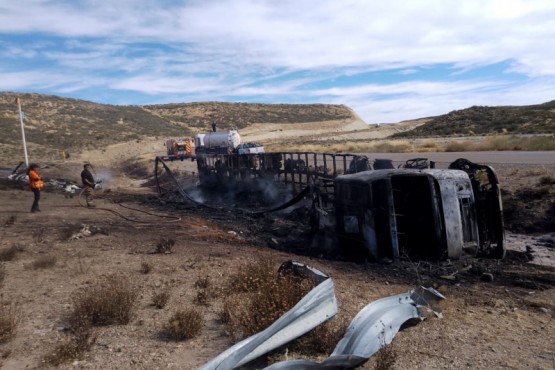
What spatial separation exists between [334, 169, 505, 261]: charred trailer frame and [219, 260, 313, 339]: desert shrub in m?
3.07

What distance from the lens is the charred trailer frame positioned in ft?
30.6

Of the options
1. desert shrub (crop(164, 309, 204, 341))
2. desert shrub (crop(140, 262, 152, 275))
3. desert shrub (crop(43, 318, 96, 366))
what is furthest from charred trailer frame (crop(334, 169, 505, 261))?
desert shrub (crop(43, 318, 96, 366))

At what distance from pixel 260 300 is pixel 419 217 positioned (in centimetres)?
480

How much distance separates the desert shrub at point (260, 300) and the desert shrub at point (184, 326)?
34cm

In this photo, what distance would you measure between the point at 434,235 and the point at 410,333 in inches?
152

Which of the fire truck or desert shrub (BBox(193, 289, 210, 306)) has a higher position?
the fire truck

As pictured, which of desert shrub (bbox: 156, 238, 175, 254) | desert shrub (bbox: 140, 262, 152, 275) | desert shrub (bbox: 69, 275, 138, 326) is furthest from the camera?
desert shrub (bbox: 156, 238, 175, 254)

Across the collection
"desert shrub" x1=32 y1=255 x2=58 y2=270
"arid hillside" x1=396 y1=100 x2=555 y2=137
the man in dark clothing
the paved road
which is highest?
"arid hillside" x1=396 y1=100 x2=555 y2=137

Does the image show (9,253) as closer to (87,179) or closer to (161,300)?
(161,300)

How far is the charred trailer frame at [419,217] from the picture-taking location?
934cm

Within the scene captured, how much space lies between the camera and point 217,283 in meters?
8.14

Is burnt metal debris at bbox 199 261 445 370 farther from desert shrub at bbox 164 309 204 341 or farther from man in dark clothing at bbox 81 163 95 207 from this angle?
man in dark clothing at bbox 81 163 95 207

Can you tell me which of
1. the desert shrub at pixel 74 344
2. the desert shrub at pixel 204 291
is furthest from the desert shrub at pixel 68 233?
the desert shrub at pixel 74 344

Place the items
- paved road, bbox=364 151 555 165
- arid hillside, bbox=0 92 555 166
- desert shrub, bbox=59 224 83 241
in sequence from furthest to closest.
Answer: arid hillside, bbox=0 92 555 166, paved road, bbox=364 151 555 165, desert shrub, bbox=59 224 83 241
